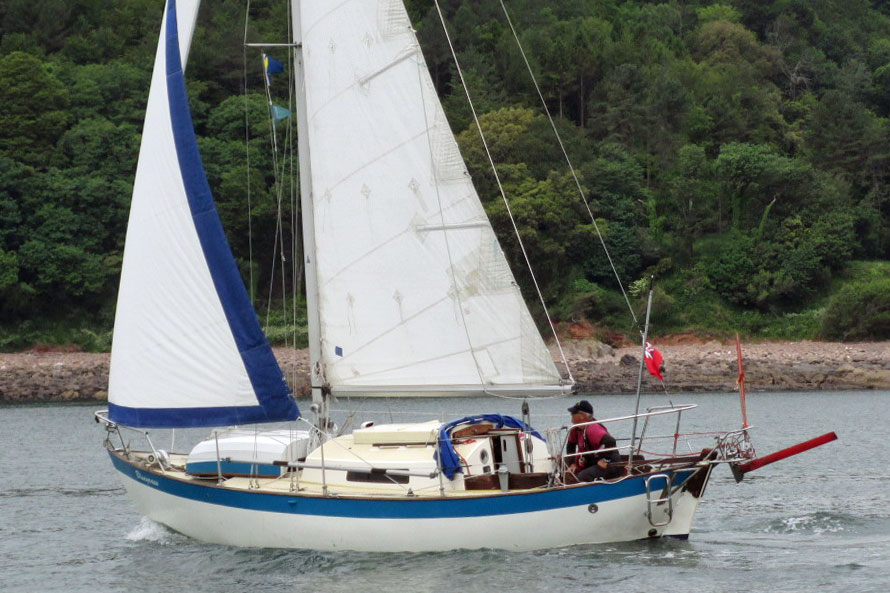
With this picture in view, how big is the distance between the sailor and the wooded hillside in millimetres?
44527

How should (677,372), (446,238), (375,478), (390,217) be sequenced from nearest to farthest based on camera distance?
(375,478) → (446,238) → (390,217) → (677,372)

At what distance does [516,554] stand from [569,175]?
51.8m

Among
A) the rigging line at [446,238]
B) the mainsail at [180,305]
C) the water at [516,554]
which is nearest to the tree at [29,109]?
the water at [516,554]

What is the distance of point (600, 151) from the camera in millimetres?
75125

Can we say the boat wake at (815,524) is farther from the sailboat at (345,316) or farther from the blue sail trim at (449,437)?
the blue sail trim at (449,437)

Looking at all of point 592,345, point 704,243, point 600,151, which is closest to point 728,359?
point 592,345

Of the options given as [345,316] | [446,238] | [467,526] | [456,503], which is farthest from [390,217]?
[467,526]

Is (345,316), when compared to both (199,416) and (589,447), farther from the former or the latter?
(589,447)

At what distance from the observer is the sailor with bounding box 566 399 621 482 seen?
682 inches

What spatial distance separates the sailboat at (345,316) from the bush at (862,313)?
48.4m

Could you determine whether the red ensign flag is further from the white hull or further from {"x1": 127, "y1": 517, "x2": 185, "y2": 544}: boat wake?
{"x1": 127, "y1": 517, "x2": 185, "y2": 544}: boat wake

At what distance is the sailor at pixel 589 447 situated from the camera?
17.3 metres

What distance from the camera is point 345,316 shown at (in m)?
18.5

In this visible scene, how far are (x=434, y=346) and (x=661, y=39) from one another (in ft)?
284
